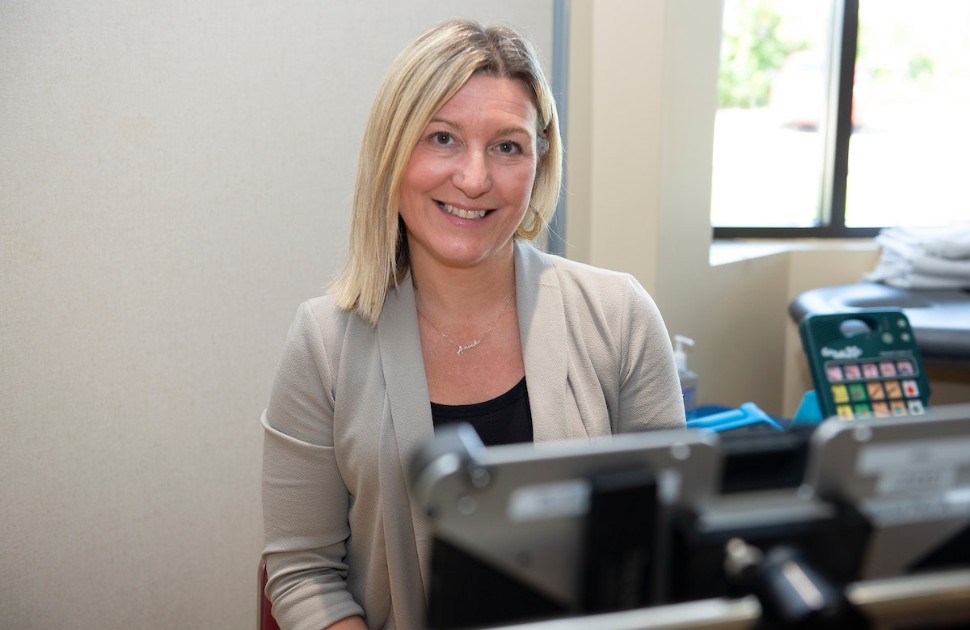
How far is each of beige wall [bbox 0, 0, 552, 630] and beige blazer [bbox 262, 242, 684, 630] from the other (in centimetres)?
58

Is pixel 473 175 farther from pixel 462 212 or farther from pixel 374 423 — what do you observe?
pixel 374 423

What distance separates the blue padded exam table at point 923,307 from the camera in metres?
1.94

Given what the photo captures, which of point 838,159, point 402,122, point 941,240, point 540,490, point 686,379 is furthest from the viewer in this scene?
point 838,159

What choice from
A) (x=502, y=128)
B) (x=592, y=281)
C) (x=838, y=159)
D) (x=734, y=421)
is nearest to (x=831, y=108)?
(x=838, y=159)

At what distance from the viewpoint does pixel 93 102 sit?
161cm

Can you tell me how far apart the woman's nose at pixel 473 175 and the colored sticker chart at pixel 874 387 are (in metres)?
0.78

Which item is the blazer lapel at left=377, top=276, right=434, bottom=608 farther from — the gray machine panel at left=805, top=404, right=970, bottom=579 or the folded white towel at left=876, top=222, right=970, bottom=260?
the folded white towel at left=876, top=222, right=970, bottom=260

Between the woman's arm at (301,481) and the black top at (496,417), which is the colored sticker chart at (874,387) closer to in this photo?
the black top at (496,417)

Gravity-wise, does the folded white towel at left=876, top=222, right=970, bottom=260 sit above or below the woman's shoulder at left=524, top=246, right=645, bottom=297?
below

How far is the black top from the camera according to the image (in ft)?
4.13

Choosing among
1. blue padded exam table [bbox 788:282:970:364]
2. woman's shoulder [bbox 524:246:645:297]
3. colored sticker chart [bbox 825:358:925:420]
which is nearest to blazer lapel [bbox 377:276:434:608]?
woman's shoulder [bbox 524:246:645:297]

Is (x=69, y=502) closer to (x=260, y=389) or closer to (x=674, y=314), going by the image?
(x=260, y=389)

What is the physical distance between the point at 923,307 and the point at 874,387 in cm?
72

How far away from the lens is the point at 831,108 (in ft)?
9.12
